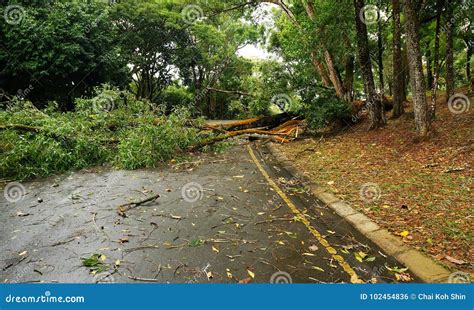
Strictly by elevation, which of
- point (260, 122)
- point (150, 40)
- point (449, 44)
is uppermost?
point (150, 40)

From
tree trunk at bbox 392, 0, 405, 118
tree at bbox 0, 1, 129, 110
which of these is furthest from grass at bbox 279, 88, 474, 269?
tree at bbox 0, 1, 129, 110

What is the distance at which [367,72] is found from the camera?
1119 centimetres

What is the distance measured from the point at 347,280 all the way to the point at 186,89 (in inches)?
1269

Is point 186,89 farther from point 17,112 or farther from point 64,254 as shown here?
point 64,254

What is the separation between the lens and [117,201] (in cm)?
595

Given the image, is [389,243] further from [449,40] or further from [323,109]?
[449,40]

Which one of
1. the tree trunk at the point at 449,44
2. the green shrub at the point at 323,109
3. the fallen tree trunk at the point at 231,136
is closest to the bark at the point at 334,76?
the green shrub at the point at 323,109

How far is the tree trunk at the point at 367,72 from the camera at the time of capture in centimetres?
1076

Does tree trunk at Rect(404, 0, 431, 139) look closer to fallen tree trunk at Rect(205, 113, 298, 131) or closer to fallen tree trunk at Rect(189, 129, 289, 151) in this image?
fallen tree trunk at Rect(189, 129, 289, 151)

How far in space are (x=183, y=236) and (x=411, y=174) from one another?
197 inches

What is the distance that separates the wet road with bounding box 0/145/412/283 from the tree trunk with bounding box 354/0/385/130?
5.86 metres

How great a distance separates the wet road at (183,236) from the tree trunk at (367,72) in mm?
5855

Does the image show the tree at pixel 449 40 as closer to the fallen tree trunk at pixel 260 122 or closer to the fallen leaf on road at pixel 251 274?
the fallen tree trunk at pixel 260 122

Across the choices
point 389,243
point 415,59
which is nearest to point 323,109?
point 415,59
